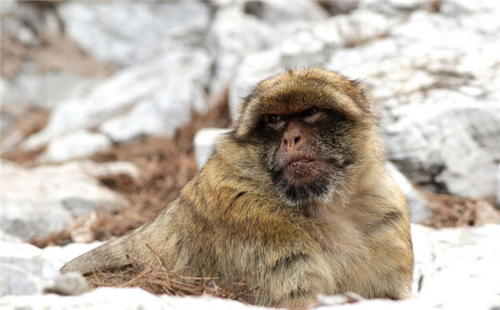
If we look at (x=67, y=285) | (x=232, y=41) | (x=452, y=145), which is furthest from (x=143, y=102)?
(x=67, y=285)

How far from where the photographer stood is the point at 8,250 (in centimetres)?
256

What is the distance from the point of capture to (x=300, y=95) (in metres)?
3.13

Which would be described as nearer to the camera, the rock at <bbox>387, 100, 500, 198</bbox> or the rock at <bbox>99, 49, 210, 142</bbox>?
the rock at <bbox>387, 100, 500, 198</bbox>

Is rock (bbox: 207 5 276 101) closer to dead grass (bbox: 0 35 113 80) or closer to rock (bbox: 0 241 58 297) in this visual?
dead grass (bbox: 0 35 113 80)

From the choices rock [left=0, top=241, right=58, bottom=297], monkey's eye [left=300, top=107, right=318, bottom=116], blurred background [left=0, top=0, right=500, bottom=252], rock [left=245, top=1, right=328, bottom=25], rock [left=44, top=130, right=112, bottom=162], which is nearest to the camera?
rock [left=0, top=241, right=58, bottom=297]

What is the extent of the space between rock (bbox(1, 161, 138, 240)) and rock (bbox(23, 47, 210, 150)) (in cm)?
182

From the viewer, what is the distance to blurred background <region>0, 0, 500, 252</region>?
594 centimetres

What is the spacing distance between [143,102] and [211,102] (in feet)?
4.86

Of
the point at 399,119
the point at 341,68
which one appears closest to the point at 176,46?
the point at 341,68

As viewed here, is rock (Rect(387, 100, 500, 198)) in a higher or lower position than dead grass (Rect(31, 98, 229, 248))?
higher

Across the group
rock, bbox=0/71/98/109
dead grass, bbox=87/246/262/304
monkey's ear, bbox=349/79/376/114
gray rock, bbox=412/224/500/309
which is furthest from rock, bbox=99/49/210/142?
dead grass, bbox=87/246/262/304

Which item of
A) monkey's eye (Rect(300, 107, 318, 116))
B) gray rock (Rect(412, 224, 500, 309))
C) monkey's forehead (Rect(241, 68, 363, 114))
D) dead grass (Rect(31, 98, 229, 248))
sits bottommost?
dead grass (Rect(31, 98, 229, 248))

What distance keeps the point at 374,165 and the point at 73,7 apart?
16.2 m

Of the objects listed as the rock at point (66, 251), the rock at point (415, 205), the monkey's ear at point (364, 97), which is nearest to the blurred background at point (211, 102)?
the rock at point (415, 205)
